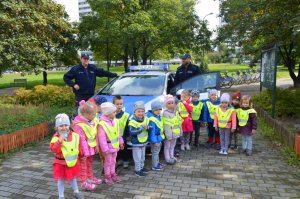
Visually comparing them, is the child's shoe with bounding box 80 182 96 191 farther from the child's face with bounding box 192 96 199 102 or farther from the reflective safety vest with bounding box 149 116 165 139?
the child's face with bounding box 192 96 199 102

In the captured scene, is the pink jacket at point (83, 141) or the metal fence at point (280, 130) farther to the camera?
the metal fence at point (280, 130)

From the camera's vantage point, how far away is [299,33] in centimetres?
646

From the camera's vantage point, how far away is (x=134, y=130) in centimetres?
477

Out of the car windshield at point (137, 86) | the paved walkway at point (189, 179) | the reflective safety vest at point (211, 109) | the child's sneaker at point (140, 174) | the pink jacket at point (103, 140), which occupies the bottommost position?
the paved walkway at point (189, 179)

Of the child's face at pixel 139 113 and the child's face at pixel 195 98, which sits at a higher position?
the child's face at pixel 195 98

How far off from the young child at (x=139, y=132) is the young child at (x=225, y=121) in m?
1.84

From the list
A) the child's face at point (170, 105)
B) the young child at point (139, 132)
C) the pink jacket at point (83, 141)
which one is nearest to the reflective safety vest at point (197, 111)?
the child's face at point (170, 105)

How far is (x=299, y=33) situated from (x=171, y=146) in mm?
3743

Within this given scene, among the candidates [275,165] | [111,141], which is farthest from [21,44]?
[275,165]

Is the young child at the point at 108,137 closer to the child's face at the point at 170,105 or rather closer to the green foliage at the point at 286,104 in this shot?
the child's face at the point at 170,105

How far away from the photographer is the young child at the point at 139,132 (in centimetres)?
476

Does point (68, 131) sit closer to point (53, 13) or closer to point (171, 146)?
point (171, 146)

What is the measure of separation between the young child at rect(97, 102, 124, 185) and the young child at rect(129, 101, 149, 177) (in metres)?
0.26

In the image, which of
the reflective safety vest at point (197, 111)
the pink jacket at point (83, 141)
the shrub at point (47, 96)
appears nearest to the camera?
the pink jacket at point (83, 141)
